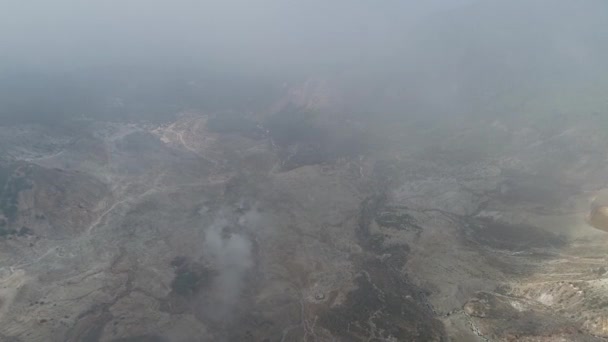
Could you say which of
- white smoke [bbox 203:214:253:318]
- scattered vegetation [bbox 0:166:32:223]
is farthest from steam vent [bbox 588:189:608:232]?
scattered vegetation [bbox 0:166:32:223]

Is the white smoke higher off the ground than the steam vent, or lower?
lower

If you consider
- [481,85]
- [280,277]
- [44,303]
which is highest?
[481,85]

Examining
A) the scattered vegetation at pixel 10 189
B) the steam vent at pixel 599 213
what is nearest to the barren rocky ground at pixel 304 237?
the scattered vegetation at pixel 10 189

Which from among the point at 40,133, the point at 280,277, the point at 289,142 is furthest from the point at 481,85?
the point at 40,133

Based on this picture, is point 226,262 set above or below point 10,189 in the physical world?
above

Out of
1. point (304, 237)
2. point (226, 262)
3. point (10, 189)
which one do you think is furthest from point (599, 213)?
point (10, 189)

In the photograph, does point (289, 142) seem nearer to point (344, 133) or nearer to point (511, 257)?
point (344, 133)

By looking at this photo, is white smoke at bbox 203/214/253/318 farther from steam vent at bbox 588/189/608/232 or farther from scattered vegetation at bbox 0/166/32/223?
steam vent at bbox 588/189/608/232

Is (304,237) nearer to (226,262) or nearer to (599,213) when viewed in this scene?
(226,262)
